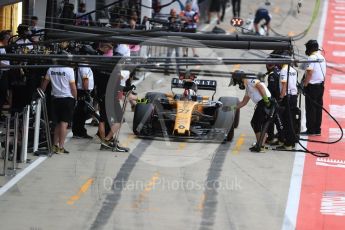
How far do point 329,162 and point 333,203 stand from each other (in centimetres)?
279

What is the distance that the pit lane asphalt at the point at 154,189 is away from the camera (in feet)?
44.3

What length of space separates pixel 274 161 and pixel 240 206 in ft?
10.3

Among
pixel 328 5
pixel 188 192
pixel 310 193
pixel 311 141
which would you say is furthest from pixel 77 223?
pixel 328 5

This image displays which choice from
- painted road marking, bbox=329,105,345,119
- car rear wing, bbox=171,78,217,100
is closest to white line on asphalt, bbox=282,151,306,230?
car rear wing, bbox=171,78,217,100

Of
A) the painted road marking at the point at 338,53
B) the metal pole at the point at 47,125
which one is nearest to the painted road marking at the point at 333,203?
the metal pole at the point at 47,125

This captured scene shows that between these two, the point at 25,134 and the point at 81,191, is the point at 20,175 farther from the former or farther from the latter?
the point at 81,191

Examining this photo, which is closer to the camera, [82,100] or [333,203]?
[333,203]

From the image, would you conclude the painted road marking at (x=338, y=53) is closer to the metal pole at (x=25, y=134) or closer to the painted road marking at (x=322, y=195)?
the painted road marking at (x=322, y=195)

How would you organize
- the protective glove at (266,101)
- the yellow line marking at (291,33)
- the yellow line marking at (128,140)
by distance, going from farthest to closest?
the yellow line marking at (291,33) < the yellow line marking at (128,140) < the protective glove at (266,101)

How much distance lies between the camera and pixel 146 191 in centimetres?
1502

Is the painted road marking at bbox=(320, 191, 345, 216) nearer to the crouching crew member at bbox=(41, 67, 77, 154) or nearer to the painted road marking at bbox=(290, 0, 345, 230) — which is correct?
the painted road marking at bbox=(290, 0, 345, 230)

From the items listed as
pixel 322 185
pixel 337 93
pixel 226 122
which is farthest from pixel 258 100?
pixel 337 93

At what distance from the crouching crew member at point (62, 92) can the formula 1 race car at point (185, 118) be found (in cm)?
191

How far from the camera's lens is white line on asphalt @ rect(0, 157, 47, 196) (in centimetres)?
1490
